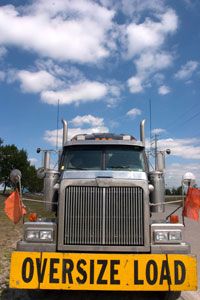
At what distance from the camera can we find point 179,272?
20.1 feet

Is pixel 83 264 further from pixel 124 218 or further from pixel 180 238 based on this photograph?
pixel 180 238

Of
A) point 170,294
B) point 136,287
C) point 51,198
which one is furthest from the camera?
point 51,198

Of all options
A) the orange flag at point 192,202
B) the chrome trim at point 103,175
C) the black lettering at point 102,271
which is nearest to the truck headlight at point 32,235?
the chrome trim at point 103,175

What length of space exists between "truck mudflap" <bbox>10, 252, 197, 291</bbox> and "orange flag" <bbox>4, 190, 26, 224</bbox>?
1.14 m

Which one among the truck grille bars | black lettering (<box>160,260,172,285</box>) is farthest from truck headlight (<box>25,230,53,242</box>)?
black lettering (<box>160,260,172,285</box>)

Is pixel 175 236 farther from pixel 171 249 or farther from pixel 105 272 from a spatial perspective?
pixel 105 272

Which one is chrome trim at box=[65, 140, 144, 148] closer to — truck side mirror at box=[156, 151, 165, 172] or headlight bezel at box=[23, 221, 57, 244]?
truck side mirror at box=[156, 151, 165, 172]

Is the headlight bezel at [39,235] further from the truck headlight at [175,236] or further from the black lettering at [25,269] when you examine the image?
the truck headlight at [175,236]

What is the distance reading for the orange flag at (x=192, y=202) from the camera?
284 inches

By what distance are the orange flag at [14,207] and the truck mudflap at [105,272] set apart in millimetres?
1141

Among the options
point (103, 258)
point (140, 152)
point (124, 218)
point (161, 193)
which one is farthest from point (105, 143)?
point (103, 258)

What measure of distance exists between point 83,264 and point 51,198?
185 centimetres

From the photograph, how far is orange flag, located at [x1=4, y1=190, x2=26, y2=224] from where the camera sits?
23.5 feet

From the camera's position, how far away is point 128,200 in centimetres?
639
